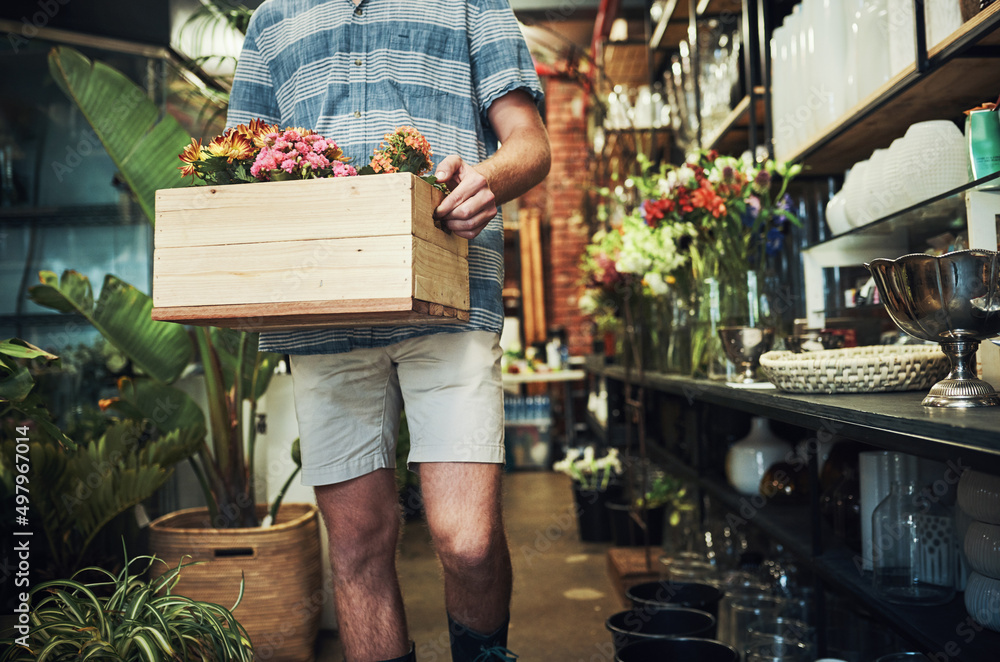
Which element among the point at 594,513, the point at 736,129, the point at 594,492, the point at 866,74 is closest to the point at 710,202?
the point at 866,74

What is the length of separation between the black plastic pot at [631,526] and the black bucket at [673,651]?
1446mm

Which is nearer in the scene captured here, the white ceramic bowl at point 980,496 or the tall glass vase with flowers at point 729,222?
the white ceramic bowl at point 980,496

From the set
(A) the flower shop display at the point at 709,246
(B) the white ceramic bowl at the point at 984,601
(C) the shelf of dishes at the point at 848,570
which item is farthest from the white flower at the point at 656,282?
(B) the white ceramic bowl at the point at 984,601

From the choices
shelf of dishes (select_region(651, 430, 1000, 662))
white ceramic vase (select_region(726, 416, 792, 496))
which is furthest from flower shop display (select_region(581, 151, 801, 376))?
shelf of dishes (select_region(651, 430, 1000, 662))

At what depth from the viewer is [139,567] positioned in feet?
6.95

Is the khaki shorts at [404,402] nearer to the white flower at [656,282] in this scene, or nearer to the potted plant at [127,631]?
the potted plant at [127,631]

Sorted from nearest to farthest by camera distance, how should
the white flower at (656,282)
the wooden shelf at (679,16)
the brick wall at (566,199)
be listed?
the white flower at (656,282) → the wooden shelf at (679,16) → the brick wall at (566,199)

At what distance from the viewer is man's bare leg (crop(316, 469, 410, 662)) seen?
132cm

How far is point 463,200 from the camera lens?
1.06 meters

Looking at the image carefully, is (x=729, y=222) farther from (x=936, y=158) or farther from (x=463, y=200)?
(x=463, y=200)

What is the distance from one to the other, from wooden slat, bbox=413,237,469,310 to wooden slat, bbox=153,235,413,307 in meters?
0.03

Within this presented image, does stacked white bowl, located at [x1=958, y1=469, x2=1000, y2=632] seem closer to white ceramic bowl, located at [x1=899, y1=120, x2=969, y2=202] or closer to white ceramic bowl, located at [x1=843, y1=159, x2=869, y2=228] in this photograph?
white ceramic bowl, located at [x1=899, y1=120, x2=969, y2=202]

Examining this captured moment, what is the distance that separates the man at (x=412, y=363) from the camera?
127 cm

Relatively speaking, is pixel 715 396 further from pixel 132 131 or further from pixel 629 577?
pixel 132 131
